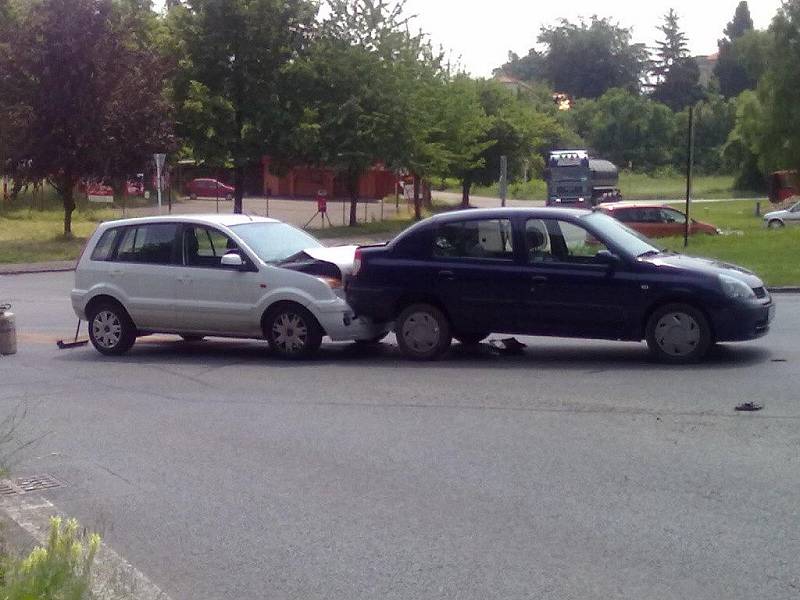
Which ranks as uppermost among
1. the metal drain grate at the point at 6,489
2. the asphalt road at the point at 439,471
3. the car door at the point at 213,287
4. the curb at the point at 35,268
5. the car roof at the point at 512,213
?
the car roof at the point at 512,213

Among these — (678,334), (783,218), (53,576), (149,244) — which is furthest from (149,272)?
(783,218)

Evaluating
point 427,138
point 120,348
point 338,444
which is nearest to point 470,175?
point 427,138

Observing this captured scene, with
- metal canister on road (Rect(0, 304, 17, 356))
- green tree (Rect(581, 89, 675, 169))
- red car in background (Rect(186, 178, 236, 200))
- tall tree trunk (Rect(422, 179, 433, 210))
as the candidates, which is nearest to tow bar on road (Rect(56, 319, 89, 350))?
metal canister on road (Rect(0, 304, 17, 356))

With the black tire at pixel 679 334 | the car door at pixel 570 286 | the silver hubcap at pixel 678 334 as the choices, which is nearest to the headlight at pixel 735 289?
the black tire at pixel 679 334

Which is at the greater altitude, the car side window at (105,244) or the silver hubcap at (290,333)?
the car side window at (105,244)

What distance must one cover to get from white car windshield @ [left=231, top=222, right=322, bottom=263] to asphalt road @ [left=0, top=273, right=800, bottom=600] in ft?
4.64

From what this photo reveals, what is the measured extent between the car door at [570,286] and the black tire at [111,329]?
16.8 feet

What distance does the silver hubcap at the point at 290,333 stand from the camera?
46.8ft

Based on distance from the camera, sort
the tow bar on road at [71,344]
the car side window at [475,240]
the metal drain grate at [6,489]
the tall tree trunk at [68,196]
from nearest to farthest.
A: the metal drain grate at [6,489], the car side window at [475,240], the tow bar on road at [71,344], the tall tree trunk at [68,196]

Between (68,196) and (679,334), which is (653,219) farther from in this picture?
(679,334)

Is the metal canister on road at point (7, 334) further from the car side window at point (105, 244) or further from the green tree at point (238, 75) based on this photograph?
the green tree at point (238, 75)

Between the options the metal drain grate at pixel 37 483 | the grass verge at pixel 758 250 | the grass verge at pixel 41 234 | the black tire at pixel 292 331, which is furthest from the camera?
the grass verge at pixel 41 234

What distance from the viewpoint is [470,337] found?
14.5 m

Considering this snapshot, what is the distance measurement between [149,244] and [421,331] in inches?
149
